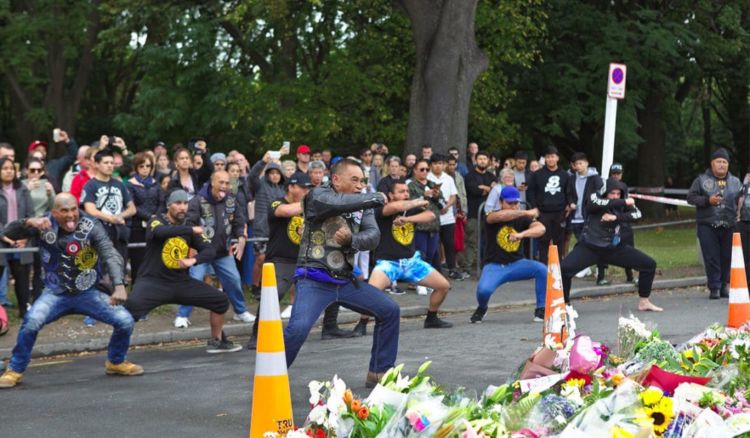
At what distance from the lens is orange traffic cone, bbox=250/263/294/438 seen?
6340 millimetres

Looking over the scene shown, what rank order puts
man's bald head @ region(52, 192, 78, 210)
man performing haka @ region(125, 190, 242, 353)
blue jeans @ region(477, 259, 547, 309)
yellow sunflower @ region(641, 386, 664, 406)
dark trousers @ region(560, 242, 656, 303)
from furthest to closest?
dark trousers @ region(560, 242, 656, 303) → blue jeans @ region(477, 259, 547, 309) → man performing haka @ region(125, 190, 242, 353) → man's bald head @ region(52, 192, 78, 210) → yellow sunflower @ region(641, 386, 664, 406)

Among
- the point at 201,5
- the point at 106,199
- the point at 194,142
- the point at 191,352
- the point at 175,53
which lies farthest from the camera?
the point at 175,53

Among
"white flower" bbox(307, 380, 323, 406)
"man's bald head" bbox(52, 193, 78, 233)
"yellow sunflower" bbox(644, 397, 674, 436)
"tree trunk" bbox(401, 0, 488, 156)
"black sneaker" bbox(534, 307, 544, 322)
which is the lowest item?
"black sneaker" bbox(534, 307, 544, 322)

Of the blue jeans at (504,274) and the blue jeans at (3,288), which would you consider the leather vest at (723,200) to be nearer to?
the blue jeans at (504,274)

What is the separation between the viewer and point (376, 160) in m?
19.3

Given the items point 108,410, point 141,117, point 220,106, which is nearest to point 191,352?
point 108,410

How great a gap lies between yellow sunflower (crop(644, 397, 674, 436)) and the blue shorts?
7.89 meters

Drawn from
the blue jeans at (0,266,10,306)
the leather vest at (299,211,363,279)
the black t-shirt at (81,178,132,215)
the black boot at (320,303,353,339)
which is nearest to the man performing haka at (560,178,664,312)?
the black boot at (320,303,353,339)

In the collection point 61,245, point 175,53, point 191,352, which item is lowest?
point 191,352

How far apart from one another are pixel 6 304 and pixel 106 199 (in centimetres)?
172

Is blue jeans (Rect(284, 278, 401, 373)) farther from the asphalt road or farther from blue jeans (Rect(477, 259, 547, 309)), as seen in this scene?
blue jeans (Rect(477, 259, 547, 309))

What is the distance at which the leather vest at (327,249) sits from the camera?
9211 mm

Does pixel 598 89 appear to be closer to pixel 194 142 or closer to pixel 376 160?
pixel 376 160

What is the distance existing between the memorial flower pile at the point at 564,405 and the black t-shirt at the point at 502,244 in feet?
24.9
